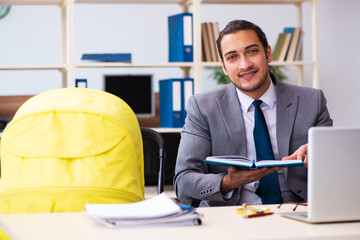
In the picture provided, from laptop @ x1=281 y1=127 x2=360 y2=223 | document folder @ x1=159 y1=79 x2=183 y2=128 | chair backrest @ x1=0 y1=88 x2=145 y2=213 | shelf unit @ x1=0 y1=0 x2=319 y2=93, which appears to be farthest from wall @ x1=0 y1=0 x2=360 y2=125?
laptop @ x1=281 y1=127 x2=360 y2=223

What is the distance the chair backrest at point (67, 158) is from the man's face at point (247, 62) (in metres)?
0.56

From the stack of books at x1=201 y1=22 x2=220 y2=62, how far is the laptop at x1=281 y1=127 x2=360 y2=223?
2.35 meters

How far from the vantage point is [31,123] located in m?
1.97

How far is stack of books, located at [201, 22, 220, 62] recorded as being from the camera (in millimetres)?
3633

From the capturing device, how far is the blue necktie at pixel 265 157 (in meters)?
2.19

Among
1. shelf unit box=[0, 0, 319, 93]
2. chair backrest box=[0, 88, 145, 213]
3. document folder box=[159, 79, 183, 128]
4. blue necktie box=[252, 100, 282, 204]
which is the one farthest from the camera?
document folder box=[159, 79, 183, 128]

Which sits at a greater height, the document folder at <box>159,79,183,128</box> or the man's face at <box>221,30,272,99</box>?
the man's face at <box>221,30,272,99</box>

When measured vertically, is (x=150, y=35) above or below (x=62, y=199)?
above

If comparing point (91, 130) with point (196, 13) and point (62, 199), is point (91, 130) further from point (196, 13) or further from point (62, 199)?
point (196, 13)

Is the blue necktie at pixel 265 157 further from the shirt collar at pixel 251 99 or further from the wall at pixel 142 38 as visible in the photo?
the wall at pixel 142 38

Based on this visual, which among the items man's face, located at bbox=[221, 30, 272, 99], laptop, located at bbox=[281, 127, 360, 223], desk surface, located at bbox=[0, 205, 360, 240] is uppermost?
man's face, located at bbox=[221, 30, 272, 99]

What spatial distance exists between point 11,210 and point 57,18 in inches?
130

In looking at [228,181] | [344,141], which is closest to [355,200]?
[344,141]

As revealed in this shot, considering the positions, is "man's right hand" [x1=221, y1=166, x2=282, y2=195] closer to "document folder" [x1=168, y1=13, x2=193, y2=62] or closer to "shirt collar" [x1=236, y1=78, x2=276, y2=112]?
"shirt collar" [x1=236, y1=78, x2=276, y2=112]
